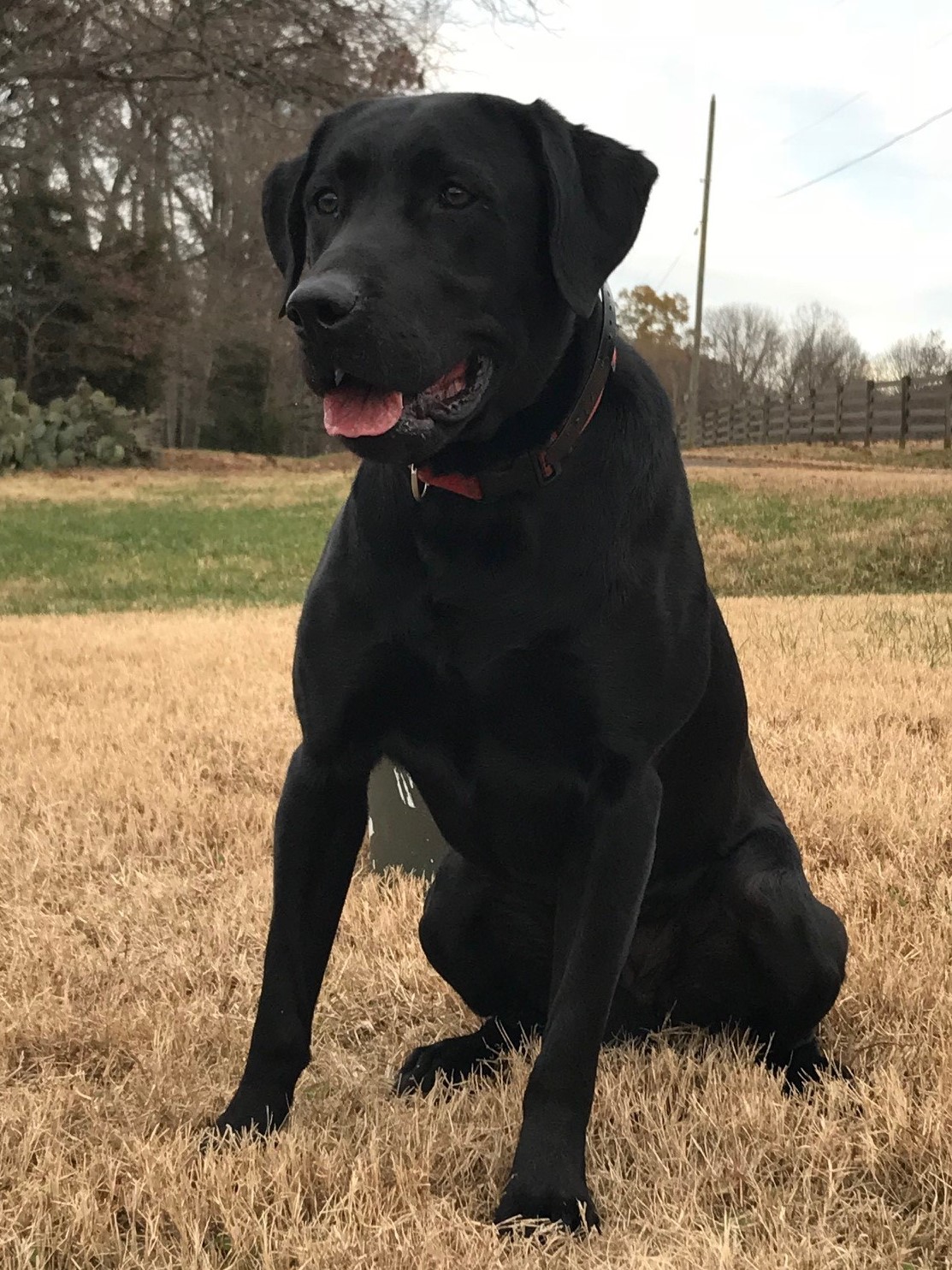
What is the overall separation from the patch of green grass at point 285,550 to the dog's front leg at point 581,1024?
1028 centimetres

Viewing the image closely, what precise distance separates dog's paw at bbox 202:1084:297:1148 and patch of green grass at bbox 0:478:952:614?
394 inches

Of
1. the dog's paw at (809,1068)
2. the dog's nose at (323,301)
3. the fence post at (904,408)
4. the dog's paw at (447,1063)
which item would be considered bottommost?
the dog's paw at (447,1063)

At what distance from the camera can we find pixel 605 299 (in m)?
2.33

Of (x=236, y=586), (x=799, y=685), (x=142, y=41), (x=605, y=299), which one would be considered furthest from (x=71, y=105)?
(x=605, y=299)

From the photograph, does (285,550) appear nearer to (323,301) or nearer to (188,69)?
(188,69)

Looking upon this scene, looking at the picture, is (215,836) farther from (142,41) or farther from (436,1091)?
(142,41)

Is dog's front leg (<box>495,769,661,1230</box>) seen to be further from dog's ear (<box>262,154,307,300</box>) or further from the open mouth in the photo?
dog's ear (<box>262,154,307,300</box>)

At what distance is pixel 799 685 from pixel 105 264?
25.0 meters

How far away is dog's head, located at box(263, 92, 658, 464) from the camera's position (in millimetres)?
2004

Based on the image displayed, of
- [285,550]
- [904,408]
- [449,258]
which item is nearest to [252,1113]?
[449,258]

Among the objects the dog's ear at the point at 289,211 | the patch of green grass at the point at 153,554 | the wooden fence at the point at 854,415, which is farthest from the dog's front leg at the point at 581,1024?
the wooden fence at the point at 854,415

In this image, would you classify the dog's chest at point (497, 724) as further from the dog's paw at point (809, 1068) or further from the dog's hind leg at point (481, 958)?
the dog's paw at point (809, 1068)

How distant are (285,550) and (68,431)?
42.7 feet

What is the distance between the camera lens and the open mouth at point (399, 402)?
2.06 m
